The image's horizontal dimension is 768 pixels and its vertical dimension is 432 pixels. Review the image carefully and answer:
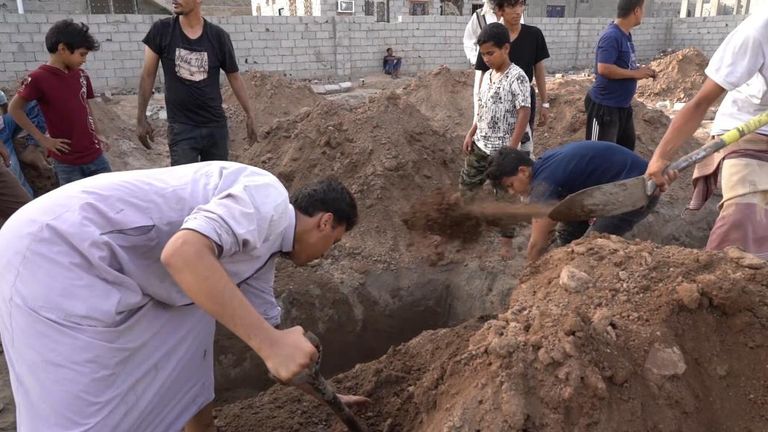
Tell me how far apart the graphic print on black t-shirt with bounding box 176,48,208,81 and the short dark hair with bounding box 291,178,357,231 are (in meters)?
2.23

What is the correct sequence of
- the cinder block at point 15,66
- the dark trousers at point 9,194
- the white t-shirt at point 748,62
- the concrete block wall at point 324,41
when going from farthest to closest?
the concrete block wall at point 324,41 → the cinder block at point 15,66 → the dark trousers at point 9,194 → the white t-shirt at point 748,62

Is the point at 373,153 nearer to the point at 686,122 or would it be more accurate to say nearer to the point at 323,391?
the point at 686,122

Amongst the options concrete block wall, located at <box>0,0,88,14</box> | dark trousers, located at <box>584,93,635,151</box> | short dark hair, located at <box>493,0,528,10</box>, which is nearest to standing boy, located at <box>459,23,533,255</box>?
short dark hair, located at <box>493,0,528,10</box>

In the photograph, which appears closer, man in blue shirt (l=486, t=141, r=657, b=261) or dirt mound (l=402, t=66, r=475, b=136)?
man in blue shirt (l=486, t=141, r=657, b=261)

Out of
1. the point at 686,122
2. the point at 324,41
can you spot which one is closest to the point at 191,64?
the point at 686,122

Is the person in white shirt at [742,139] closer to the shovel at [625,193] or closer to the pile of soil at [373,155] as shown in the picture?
the shovel at [625,193]

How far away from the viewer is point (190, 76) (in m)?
3.57

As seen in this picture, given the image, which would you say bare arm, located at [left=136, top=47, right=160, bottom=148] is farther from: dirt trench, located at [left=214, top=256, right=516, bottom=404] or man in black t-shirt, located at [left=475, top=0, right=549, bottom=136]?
man in black t-shirt, located at [left=475, top=0, right=549, bottom=136]

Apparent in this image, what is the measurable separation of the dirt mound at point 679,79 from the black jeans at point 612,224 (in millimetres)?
7922

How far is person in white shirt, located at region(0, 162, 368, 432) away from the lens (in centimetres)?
138

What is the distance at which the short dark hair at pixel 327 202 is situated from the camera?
66.1 inches

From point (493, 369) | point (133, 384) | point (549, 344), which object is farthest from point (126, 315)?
point (549, 344)

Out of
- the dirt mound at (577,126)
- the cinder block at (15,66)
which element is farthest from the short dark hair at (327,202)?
the cinder block at (15,66)

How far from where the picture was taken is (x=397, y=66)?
12445mm
